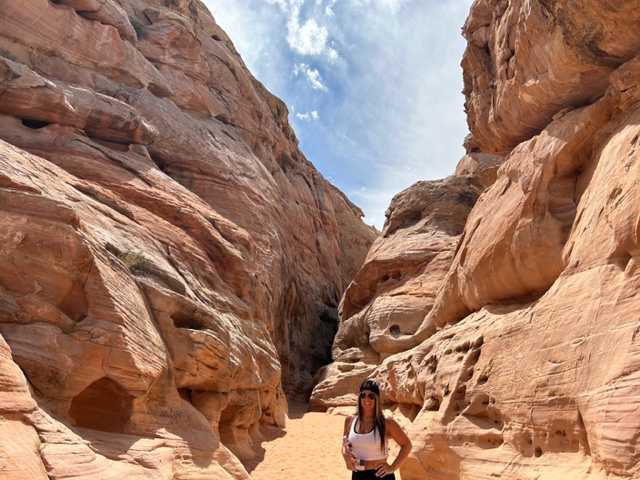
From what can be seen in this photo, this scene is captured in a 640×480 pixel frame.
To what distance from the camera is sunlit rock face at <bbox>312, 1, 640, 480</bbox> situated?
707 cm

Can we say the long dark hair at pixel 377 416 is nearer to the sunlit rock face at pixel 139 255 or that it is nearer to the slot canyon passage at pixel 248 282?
the slot canyon passage at pixel 248 282

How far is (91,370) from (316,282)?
89.1 feet

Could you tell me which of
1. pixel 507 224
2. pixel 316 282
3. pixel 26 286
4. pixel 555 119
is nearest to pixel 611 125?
pixel 555 119

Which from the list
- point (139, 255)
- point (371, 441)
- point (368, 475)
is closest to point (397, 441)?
point (371, 441)

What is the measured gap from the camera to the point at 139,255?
469 inches

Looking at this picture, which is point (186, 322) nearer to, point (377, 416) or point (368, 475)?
point (377, 416)

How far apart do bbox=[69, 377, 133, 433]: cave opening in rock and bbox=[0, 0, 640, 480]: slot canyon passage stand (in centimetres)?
3

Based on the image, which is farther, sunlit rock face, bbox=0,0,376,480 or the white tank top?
sunlit rock face, bbox=0,0,376,480

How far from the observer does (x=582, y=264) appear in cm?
827

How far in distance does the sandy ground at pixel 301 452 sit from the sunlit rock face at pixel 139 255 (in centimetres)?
81

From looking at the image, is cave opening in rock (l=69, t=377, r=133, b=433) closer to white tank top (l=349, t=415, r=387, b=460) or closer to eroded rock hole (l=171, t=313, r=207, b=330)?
eroded rock hole (l=171, t=313, r=207, b=330)

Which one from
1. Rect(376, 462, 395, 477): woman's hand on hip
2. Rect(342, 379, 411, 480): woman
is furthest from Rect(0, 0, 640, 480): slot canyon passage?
Rect(376, 462, 395, 477): woman's hand on hip

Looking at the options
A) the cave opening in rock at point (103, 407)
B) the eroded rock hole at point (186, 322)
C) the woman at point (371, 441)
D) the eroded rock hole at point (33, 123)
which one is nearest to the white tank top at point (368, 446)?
the woman at point (371, 441)

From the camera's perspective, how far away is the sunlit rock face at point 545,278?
707 centimetres
